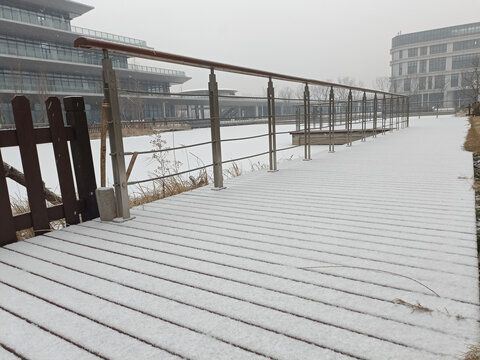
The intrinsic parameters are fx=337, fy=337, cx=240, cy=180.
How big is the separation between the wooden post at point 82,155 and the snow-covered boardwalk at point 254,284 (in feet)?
0.75

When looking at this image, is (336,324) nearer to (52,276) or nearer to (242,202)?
(52,276)

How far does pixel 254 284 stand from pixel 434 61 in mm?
57088

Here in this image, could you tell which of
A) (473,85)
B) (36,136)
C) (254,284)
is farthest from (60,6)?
(254,284)

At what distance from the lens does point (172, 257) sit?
1602 millimetres

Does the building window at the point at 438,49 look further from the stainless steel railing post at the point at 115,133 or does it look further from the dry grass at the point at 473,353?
the dry grass at the point at 473,353

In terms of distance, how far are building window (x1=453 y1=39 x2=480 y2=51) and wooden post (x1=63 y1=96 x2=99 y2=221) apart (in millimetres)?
57066

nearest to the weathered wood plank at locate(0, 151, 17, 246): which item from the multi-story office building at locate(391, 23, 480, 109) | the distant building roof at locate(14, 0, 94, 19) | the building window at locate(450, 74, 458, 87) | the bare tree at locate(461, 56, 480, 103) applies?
the bare tree at locate(461, 56, 480, 103)

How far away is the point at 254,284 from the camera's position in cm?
130

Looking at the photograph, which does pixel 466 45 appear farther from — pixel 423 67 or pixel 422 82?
pixel 422 82

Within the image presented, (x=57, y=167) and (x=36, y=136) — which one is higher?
(x=36, y=136)

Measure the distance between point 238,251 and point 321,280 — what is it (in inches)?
18.2

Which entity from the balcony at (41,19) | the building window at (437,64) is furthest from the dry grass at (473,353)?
the building window at (437,64)

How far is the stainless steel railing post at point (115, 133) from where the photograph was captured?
6.66 feet

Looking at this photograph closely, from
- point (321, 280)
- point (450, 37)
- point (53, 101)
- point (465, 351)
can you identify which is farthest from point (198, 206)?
point (450, 37)
